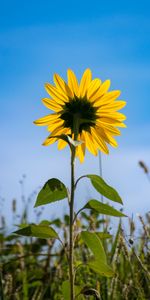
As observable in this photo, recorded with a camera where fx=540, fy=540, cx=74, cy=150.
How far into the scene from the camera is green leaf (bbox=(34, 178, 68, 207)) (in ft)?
4.42

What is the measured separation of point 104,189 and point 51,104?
420 millimetres

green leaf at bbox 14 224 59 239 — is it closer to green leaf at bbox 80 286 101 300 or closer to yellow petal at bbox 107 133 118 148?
green leaf at bbox 80 286 101 300

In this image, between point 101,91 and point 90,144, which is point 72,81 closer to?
point 101,91

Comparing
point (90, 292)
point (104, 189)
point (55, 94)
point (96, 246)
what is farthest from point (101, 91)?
point (90, 292)

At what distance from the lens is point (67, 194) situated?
4.50 ft

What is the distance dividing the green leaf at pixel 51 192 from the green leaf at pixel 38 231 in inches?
2.3

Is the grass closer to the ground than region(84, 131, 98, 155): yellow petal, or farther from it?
closer to the ground

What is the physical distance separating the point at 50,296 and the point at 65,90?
1363 millimetres

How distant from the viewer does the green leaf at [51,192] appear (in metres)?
→ 1.35

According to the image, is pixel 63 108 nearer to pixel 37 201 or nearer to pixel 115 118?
pixel 115 118

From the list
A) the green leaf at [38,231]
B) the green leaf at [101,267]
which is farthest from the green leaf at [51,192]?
the green leaf at [101,267]

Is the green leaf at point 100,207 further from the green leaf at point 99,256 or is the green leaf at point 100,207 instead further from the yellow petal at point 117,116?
the yellow petal at point 117,116

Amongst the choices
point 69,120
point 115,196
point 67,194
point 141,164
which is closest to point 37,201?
point 67,194

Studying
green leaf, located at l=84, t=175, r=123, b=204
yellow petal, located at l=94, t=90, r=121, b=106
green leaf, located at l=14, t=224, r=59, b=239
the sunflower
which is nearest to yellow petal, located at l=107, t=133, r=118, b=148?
the sunflower
